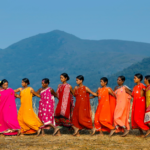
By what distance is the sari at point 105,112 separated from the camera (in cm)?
800

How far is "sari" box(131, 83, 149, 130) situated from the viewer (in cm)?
776

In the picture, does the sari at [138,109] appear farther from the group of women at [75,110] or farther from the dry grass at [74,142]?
the dry grass at [74,142]

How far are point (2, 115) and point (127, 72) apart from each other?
183828 millimetres

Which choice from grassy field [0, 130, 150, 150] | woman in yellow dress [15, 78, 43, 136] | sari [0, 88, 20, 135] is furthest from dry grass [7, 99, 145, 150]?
sari [0, 88, 20, 135]

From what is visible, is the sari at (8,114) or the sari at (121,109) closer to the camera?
the sari at (121,109)

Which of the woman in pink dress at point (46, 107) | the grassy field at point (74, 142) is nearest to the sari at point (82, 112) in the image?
the grassy field at point (74, 142)

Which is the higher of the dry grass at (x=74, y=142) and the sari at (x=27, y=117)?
the sari at (x=27, y=117)

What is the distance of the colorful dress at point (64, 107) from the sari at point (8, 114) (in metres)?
1.25

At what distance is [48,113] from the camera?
819cm

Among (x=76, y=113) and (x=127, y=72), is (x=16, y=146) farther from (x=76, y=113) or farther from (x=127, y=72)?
(x=127, y=72)

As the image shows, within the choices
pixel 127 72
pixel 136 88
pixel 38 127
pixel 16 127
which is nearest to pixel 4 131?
pixel 16 127

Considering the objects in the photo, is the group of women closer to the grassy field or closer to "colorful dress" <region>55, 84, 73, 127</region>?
"colorful dress" <region>55, 84, 73, 127</region>

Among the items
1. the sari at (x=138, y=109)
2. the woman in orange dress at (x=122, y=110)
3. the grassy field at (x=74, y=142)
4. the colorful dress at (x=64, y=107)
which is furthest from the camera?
the colorful dress at (x=64, y=107)

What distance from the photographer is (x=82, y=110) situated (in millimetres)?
8094
